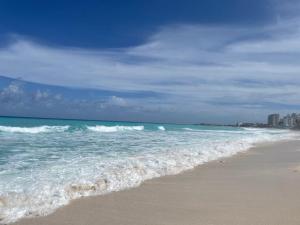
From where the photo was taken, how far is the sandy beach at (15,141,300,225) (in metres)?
4.88

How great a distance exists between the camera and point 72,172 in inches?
327

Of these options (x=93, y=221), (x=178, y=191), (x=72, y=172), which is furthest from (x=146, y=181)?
(x=93, y=221)

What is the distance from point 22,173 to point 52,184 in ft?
4.89

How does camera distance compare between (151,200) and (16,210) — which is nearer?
(16,210)

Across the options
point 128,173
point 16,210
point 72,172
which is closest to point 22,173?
point 72,172

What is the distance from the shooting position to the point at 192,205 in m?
5.77

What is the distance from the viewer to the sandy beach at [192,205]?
488 centimetres

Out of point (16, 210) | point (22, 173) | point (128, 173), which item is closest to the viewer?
point (16, 210)

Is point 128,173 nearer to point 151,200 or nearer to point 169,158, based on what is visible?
point 151,200

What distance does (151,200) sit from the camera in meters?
6.10

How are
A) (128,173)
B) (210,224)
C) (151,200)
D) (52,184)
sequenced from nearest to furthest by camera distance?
(210,224), (151,200), (52,184), (128,173)

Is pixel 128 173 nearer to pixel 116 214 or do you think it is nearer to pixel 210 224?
pixel 116 214

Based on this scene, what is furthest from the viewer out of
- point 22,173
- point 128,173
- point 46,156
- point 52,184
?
point 46,156

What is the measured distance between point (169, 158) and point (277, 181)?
418 cm
